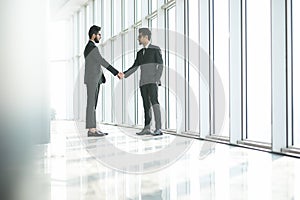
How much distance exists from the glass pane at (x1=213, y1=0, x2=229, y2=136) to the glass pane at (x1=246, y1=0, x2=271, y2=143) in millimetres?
422

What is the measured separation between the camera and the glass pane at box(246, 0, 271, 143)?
11.7 feet

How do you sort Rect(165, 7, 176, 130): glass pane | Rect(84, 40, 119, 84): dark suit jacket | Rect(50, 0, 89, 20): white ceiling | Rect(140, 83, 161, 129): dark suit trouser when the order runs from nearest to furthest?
Rect(84, 40, 119, 84): dark suit jacket, Rect(140, 83, 161, 129): dark suit trouser, Rect(165, 7, 176, 130): glass pane, Rect(50, 0, 89, 20): white ceiling

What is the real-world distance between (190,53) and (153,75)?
22.9 inches

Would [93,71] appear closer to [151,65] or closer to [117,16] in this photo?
[151,65]

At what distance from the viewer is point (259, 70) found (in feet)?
12.2

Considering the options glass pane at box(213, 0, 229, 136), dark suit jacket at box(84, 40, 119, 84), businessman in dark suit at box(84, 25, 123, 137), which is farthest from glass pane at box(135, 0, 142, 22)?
glass pane at box(213, 0, 229, 136)

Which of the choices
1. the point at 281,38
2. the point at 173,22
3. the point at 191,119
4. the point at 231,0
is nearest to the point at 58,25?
the point at 173,22

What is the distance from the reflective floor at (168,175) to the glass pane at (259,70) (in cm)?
43

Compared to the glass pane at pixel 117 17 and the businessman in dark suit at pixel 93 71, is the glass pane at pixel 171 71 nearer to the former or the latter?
the businessman in dark suit at pixel 93 71

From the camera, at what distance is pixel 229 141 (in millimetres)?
3936

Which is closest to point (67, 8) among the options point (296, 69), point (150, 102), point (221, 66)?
point (150, 102)

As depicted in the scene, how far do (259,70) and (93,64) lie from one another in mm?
2229

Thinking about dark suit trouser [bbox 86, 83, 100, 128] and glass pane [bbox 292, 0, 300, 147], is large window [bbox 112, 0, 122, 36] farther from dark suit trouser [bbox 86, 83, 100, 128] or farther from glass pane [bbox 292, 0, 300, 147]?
glass pane [bbox 292, 0, 300, 147]

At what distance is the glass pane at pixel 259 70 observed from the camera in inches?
140
